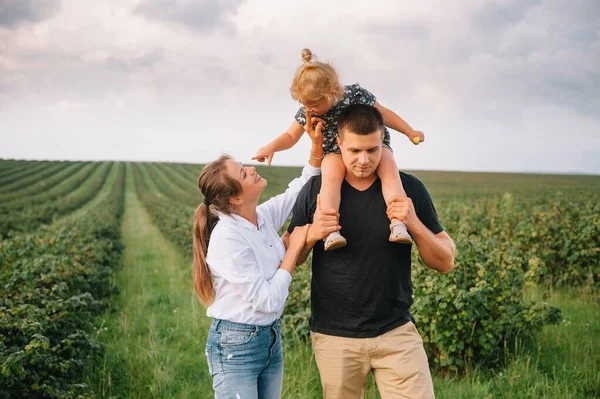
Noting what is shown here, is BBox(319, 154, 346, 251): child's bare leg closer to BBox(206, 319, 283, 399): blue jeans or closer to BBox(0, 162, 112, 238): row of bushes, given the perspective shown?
BBox(206, 319, 283, 399): blue jeans

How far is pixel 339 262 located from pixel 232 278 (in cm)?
59

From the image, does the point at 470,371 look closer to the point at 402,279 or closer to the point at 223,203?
the point at 402,279

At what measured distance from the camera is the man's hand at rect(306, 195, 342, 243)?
252cm

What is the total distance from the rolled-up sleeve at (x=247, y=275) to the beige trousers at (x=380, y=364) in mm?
436

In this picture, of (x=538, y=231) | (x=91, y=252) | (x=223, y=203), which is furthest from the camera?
(x=91, y=252)

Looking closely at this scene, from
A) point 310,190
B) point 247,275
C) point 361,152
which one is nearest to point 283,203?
point 310,190

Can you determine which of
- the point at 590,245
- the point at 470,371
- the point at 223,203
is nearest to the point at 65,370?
the point at 223,203

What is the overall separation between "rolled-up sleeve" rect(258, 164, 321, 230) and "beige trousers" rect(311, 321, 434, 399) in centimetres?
71

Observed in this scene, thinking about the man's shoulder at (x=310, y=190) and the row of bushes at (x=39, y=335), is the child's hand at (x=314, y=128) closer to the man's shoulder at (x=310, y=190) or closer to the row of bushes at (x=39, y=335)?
the man's shoulder at (x=310, y=190)

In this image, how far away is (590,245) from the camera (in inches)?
292

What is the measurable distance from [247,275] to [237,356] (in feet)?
1.38

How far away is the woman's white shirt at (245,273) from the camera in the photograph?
7.71 feet

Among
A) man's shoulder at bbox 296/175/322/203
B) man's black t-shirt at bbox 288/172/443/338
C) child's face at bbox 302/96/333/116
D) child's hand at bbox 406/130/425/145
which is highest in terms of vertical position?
child's face at bbox 302/96/333/116

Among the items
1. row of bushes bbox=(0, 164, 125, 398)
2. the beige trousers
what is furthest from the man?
row of bushes bbox=(0, 164, 125, 398)
